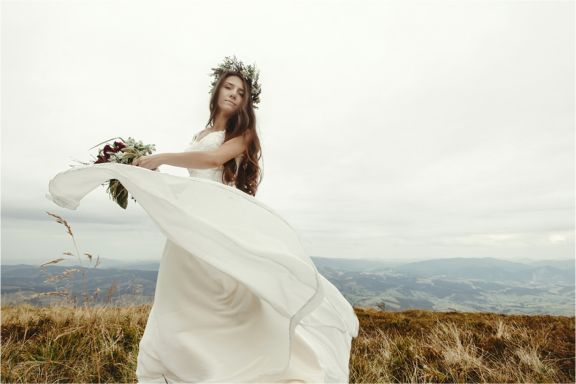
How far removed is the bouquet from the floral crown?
66.4 inches

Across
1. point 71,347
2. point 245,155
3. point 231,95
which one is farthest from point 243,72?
point 71,347

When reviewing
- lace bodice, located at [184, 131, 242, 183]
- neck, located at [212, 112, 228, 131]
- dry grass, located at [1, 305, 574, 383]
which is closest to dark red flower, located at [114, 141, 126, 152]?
lace bodice, located at [184, 131, 242, 183]

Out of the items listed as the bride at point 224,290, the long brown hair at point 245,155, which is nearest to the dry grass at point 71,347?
the bride at point 224,290

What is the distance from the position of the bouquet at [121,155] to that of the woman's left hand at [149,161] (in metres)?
0.13

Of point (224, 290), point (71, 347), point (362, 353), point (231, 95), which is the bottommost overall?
point (362, 353)

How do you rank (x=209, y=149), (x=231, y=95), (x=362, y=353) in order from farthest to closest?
1. (x=362, y=353)
2. (x=231, y=95)
3. (x=209, y=149)

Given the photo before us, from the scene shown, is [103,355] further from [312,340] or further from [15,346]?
[312,340]

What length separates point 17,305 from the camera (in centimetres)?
786

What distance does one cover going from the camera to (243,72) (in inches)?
185

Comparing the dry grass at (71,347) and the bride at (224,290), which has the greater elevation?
the bride at (224,290)

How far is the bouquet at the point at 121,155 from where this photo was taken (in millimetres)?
3340

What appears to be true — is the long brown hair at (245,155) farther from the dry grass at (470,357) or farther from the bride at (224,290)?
the dry grass at (470,357)

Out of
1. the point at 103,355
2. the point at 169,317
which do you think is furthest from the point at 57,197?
the point at 103,355

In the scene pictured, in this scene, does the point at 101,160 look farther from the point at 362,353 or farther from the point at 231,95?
the point at 362,353
